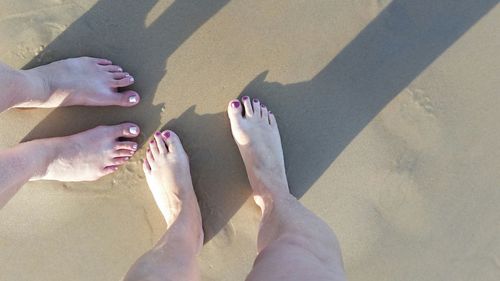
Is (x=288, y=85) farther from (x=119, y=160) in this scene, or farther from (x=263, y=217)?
(x=119, y=160)

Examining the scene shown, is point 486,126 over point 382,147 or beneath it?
over

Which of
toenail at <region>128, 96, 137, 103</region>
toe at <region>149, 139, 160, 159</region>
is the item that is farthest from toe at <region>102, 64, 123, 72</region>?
toe at <region>149, 139, 160, 159</region>

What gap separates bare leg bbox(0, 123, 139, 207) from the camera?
1893 millimetres

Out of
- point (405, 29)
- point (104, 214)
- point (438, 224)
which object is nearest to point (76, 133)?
point (104, 214)

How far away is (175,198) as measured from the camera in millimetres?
1963

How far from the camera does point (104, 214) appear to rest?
2.03 m

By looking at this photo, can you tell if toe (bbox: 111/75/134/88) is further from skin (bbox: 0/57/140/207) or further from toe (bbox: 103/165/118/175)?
toe (bbox: 103/165/118/175)

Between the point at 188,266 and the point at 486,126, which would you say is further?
the point at 486,126

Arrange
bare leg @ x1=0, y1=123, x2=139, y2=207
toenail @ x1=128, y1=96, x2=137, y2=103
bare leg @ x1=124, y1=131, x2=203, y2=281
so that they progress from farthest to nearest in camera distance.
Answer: toenail @ x1=128, y1=96, x2=137, y2=103 → bare leg @ x1=0, y1=123, x2=139, y2=207 → bare leg @ x1=124, y1=131, x2=203, y2=281

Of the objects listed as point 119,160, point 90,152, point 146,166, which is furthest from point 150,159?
point 90,152

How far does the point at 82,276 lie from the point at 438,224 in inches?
59.7

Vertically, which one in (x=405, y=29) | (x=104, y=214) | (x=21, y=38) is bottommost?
(x=104, y=214)

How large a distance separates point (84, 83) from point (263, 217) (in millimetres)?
919

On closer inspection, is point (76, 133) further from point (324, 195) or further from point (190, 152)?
point (324, 195)
